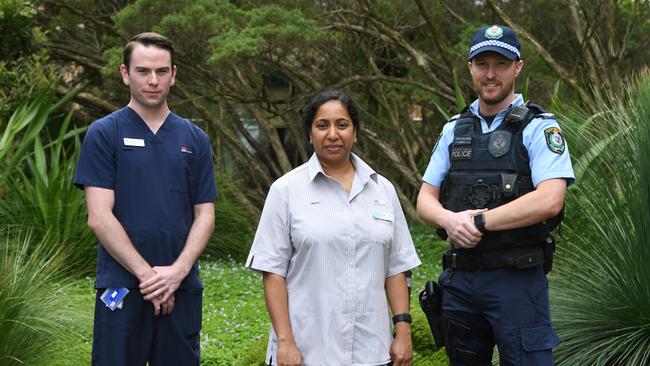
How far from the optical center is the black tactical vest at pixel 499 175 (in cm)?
358

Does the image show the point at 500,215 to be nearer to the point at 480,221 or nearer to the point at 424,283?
the point at 480,221

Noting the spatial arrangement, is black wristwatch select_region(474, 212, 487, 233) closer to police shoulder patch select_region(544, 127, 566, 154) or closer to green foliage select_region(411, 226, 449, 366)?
police shoulder patch select_region(544, 127, 566, 154)

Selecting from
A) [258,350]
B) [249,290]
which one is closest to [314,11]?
[249,290]

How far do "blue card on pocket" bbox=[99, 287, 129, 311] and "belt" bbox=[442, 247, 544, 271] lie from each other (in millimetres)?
1365

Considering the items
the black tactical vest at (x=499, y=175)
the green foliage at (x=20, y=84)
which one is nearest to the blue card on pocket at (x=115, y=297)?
the black tactical vest at (x=499, y=175)

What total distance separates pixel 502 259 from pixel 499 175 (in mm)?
337

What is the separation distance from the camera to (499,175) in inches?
141

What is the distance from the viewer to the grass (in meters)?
4.75

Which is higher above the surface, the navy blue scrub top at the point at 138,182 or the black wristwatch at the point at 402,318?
the navy blue scrub top at the point at 138,182

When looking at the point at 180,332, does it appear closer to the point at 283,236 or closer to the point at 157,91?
the point at 283,236

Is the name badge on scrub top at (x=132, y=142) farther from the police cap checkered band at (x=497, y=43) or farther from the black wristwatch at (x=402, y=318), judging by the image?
the police cap checkered band at (x=497, y=43)

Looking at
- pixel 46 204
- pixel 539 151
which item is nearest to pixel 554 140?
pixel 539 151

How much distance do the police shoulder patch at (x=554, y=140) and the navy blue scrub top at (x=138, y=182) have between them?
1.47 m

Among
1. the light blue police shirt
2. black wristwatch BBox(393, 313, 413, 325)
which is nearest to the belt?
the light blue police shirt
